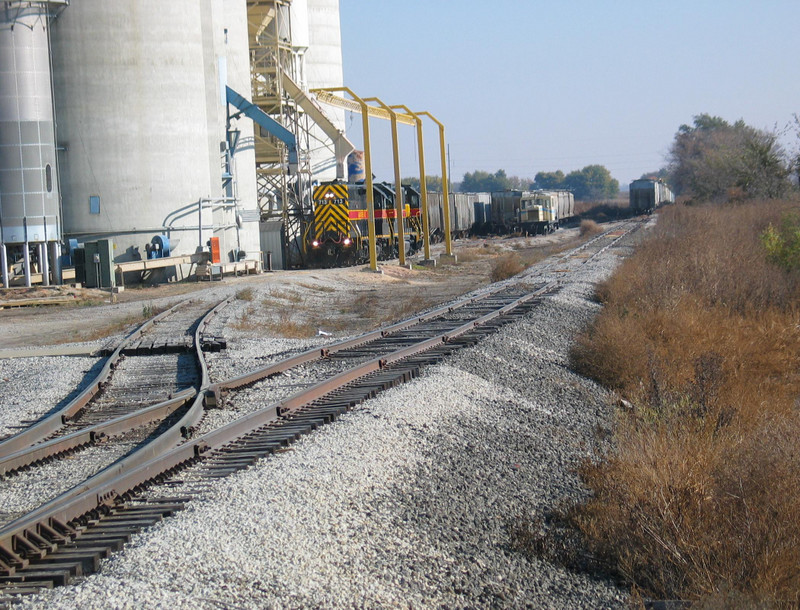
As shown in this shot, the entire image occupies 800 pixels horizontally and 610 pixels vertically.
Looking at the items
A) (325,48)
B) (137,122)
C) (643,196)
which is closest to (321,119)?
(137,122)

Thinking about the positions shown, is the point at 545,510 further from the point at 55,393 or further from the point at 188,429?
the point at 55,393

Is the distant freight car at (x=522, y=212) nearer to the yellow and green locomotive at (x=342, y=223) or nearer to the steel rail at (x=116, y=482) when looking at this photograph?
the yellow and green locomotive at (x=342, y=223)

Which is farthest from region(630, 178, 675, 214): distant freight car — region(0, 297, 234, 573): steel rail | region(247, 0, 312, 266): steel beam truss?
region(0, 297, 234, 573): steel rail

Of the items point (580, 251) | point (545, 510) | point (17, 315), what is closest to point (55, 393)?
point (545, 510)

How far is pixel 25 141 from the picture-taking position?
1075 inches

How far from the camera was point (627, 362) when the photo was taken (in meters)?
11.7

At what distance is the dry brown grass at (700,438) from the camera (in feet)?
17.4

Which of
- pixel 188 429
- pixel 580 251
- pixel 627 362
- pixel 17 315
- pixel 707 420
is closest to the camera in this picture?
pixel 188 429

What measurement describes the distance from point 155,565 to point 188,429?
3.15 metres

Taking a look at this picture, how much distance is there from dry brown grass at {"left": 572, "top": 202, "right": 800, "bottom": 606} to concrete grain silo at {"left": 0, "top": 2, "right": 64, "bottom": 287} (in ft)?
Result: 57.8

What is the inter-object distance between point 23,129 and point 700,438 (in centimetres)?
2456

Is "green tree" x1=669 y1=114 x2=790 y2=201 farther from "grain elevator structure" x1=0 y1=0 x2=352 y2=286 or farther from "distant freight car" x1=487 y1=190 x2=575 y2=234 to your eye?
"grain elevator structure" x1=0 y1=0 x2=352 y2=286

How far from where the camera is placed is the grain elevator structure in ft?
89.8

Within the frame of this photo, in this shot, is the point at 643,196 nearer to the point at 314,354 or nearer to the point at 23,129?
the point at 23,129
